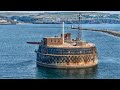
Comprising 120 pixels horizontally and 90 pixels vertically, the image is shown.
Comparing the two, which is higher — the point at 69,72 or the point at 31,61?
the point at 31,61

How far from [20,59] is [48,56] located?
60 cm

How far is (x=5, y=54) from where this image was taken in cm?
778

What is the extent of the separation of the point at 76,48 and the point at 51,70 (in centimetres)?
70

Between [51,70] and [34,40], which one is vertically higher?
[34,40]

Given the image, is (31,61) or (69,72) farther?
(31,61)

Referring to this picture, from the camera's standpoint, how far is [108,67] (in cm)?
770
